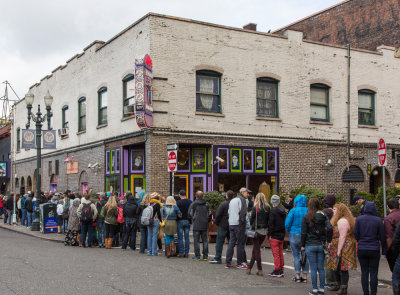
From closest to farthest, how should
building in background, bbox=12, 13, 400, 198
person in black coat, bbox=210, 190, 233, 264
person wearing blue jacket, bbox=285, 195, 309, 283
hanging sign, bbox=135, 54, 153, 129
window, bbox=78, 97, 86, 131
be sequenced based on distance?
person wearing blue jacket, bbox=285, 195, 309, 283 → person in black coat, bbox=210, 190, 233, 264 → hanging sign, bbox=135, 54, 153, 129 → building in background, bbox=12, 13, 400, 198 → window, bbox=78, 97, 86, 131

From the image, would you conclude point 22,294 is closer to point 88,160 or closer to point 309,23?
point 88,160

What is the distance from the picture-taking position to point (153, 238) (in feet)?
46.2

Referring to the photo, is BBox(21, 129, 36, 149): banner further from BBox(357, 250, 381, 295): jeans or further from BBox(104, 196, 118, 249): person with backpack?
BBox(357, 250, 381, 295): jeans

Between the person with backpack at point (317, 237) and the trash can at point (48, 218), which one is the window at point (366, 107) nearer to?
the trash can at point (48, 218)

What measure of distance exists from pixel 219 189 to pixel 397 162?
32.4 feet

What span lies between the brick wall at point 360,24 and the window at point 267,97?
10.8m

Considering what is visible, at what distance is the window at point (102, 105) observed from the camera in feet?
76.0

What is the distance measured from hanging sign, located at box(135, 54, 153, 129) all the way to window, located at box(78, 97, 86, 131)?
8.02 meters

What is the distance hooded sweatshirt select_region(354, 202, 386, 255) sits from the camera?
8352mm

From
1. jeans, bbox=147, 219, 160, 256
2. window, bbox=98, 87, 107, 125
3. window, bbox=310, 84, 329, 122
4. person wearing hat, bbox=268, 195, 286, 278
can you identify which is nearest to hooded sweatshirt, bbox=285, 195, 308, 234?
person wearing hat, bbox=268, 195, 286, 278

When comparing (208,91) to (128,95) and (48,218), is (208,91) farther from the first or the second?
(48,218)

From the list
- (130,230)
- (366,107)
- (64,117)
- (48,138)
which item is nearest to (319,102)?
(366,107)

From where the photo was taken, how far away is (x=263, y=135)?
21266mm

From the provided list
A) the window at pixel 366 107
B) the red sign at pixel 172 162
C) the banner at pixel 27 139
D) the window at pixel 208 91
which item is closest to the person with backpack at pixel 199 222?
the red sign at pixel 172 162
